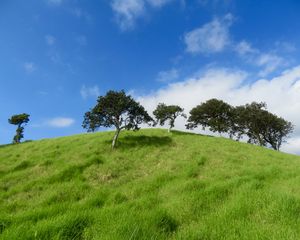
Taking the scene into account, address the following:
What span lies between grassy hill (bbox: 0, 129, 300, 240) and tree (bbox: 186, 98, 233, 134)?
127 ft

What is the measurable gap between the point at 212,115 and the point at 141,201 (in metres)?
53.3

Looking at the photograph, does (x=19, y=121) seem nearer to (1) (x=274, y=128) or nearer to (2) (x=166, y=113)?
(2) (x=166, y=113)

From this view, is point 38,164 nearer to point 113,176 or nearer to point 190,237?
point 113,176

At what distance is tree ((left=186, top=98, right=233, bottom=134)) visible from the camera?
59.0 meters

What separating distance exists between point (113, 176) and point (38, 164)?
760 centimetres

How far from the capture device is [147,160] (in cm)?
2053

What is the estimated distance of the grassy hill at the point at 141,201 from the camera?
610 cm

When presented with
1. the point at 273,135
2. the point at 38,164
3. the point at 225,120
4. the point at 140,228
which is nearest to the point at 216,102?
the point at 225,120

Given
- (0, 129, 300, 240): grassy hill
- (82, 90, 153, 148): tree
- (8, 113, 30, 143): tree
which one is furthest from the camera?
(8, 113, 30, 143): tree

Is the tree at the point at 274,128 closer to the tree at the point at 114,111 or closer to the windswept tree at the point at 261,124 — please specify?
the windswept tree at the point at 261,124

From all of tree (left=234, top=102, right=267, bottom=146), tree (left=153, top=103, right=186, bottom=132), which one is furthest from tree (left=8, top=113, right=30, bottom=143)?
tree (left=234, top=102, right=267, bottom=146)

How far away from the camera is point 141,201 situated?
30.7 ft

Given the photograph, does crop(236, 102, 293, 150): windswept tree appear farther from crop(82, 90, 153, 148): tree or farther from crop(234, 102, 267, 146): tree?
crop(82, 90, 153, 148): tree

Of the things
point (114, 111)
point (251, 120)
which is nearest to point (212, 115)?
point (251, 120)
